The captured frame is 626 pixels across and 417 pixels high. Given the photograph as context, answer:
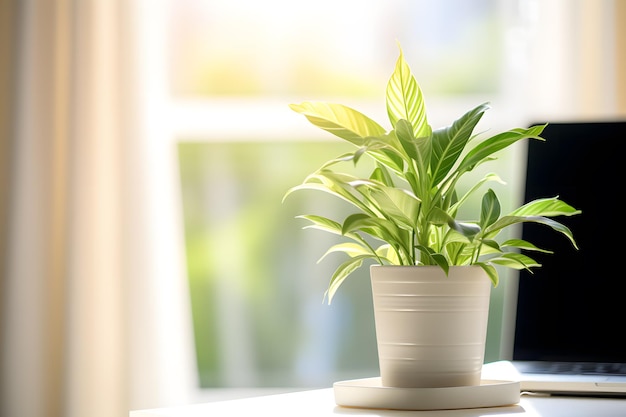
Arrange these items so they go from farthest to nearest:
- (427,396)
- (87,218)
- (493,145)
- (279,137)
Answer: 1. (279,137)
2. (87,218)
3. (493,145)
4. (427,396)

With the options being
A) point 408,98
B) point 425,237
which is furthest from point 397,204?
point 408,98

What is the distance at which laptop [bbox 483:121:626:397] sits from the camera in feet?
4.00

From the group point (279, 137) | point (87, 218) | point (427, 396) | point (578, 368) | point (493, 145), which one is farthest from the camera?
point (279, 137)

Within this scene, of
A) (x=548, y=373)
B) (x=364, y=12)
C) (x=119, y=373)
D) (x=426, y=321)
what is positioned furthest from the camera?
(x=364, y=12)

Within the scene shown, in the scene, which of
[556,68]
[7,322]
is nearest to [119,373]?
[7,322]

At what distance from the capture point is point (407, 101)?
109cm

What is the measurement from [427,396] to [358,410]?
0.28 ft

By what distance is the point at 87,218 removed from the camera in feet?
8.51

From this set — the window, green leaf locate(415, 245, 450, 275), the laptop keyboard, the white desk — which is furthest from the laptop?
the window

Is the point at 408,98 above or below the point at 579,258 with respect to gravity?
above

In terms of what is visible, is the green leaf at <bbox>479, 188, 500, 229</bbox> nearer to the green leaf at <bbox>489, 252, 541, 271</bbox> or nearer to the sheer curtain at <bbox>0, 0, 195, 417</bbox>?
the green leaf at <bbox>489, 252, 541, 271</bbox>

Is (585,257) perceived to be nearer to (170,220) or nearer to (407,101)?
(407,101)

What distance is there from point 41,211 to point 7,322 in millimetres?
360

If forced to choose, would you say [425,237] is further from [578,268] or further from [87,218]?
[87,218]
